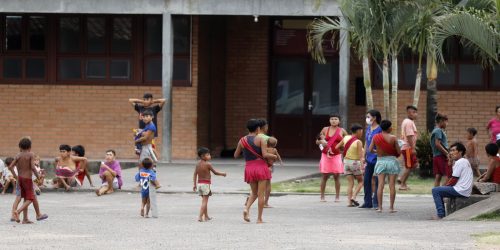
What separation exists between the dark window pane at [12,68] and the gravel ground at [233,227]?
941 cm

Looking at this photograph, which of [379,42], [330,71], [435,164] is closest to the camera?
[435,164]

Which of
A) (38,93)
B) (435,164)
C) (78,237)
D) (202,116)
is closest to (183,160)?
(202,116)

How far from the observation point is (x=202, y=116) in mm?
31391

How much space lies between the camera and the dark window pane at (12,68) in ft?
102

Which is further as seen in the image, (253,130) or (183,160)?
(183,160)

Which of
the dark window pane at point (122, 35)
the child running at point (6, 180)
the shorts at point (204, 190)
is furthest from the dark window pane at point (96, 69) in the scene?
the shorts at point (204, 190)

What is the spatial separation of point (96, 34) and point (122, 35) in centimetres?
65

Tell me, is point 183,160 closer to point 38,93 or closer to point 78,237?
point 38,93

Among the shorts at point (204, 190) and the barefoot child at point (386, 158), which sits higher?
the barefoot child at point (386, 158)

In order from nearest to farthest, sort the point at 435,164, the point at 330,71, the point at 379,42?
the point at 435,164, the point at 379,42, the point at 330,71

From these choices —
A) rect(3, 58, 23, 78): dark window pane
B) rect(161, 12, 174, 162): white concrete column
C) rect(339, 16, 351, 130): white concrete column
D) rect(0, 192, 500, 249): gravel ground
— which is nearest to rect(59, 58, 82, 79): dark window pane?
rect(3, 58, 23, 78): dark window pane

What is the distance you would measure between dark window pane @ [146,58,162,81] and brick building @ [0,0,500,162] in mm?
24

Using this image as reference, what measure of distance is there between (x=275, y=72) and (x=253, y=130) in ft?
49.0

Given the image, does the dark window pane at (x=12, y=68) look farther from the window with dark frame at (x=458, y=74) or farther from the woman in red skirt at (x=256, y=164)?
the woman in red skirt at (x=256, y=164)
